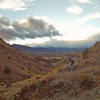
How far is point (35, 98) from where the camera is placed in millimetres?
13219

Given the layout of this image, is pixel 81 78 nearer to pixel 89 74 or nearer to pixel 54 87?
pixel 89 74

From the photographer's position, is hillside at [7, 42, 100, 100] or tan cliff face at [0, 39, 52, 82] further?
tan cliff face at [0, 39, 52, 82]

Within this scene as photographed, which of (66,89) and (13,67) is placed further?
(13,67)

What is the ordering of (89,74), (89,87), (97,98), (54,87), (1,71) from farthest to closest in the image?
(1,71), (89,74), (54,87), (89,87), (97,98)

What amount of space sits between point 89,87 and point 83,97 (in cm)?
178

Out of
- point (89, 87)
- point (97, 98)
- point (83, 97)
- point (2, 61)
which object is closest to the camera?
point (97, 98)

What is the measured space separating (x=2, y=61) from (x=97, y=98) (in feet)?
171

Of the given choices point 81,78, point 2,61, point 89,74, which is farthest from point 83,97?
point 2,61

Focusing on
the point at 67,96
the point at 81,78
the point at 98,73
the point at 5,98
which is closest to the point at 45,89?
the point at 67,96

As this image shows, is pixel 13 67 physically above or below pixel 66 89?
below

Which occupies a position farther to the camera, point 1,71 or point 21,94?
point 1,71

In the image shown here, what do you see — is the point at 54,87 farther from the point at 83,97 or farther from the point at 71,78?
the point at 83,97

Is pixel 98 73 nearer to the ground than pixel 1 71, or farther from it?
farther from it

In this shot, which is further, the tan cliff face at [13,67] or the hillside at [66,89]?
the tan cliff face at [13,67]
